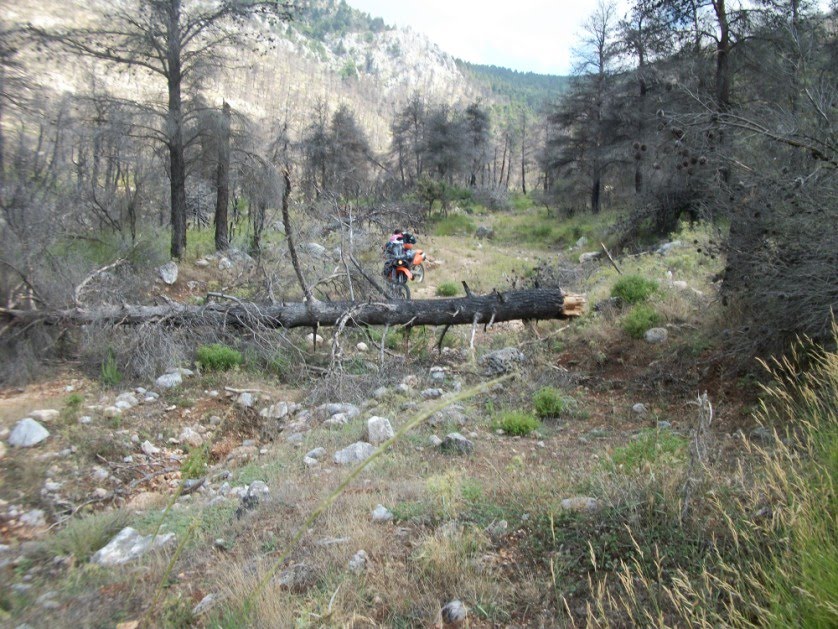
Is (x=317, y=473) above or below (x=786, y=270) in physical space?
below

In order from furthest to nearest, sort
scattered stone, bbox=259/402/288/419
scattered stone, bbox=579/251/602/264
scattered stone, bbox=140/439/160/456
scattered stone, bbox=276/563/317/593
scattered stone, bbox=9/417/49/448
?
scattered stone, bbox=579/251/602/264, scattered stone, bbox=259/402/288/419, scattered stone, bbox=140/439/160/456, scattered stone, bbox=9/417/49/448, scattered stone, bbox=276/563/317/593

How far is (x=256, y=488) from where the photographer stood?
3.97 meters

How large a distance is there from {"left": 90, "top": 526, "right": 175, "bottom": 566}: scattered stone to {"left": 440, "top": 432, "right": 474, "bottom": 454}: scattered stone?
7.59 feet

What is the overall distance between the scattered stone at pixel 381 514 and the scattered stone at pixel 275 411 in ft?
10.1

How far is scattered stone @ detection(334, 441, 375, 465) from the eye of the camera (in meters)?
4.54

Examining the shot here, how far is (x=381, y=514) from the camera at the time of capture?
3287mm

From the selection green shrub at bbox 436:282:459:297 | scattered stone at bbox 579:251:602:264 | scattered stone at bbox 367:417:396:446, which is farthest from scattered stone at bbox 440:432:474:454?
scattered stone at bbox 579:251:602:264

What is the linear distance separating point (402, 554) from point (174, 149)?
11481mm

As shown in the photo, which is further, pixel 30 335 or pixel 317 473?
pixel 30 335

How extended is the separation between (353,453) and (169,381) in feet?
10.2

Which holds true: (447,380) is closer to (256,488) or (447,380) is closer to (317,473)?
(317,473)

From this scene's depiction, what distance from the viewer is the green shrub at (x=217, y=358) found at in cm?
689

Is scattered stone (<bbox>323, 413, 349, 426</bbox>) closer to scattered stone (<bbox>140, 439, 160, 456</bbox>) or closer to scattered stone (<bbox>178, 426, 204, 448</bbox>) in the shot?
scattered stone (<bbox>178, 426, 204, 448</bbox>)

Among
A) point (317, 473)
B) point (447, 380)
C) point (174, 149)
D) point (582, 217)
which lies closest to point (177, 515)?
point (317, 473)
